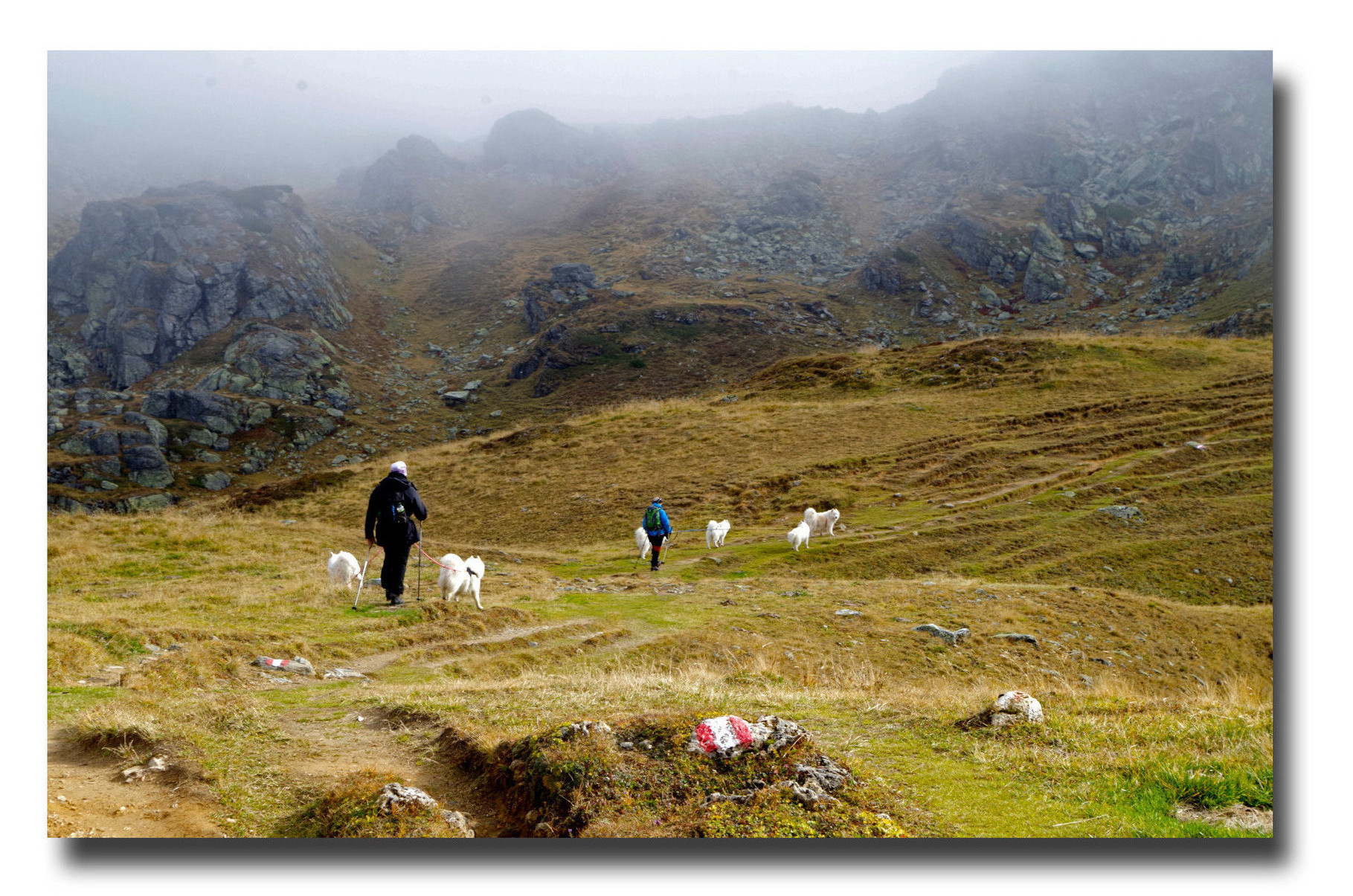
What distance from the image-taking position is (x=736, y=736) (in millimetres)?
5555

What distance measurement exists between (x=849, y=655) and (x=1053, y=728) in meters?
7.30

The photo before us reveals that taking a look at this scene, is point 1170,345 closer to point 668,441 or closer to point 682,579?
point 668,441

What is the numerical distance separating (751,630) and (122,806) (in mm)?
Answer: 11296

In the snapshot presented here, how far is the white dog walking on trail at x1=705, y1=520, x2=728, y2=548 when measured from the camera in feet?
84.3

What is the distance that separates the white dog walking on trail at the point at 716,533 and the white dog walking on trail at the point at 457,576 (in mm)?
11481

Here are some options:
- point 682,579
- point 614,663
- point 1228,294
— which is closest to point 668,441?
point 682,579

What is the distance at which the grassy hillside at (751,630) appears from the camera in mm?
5312

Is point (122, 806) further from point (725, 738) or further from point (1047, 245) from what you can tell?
point (1047, 245)

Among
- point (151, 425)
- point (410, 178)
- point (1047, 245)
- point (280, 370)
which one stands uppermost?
point (410, 178)

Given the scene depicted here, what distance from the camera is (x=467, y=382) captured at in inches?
3113

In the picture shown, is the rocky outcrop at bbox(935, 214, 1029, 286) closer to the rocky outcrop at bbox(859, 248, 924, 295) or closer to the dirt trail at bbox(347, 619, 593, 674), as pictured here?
the rocky outcrop at bbox(859, 248, 924, 295)

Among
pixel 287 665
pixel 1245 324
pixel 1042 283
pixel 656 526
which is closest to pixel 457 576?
pixel 287 665

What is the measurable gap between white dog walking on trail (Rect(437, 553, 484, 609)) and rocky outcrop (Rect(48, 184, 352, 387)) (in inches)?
3292

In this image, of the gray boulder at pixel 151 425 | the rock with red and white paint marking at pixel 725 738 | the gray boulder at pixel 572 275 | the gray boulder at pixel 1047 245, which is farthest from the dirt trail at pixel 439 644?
the gray boulder at pixel 1047 245
